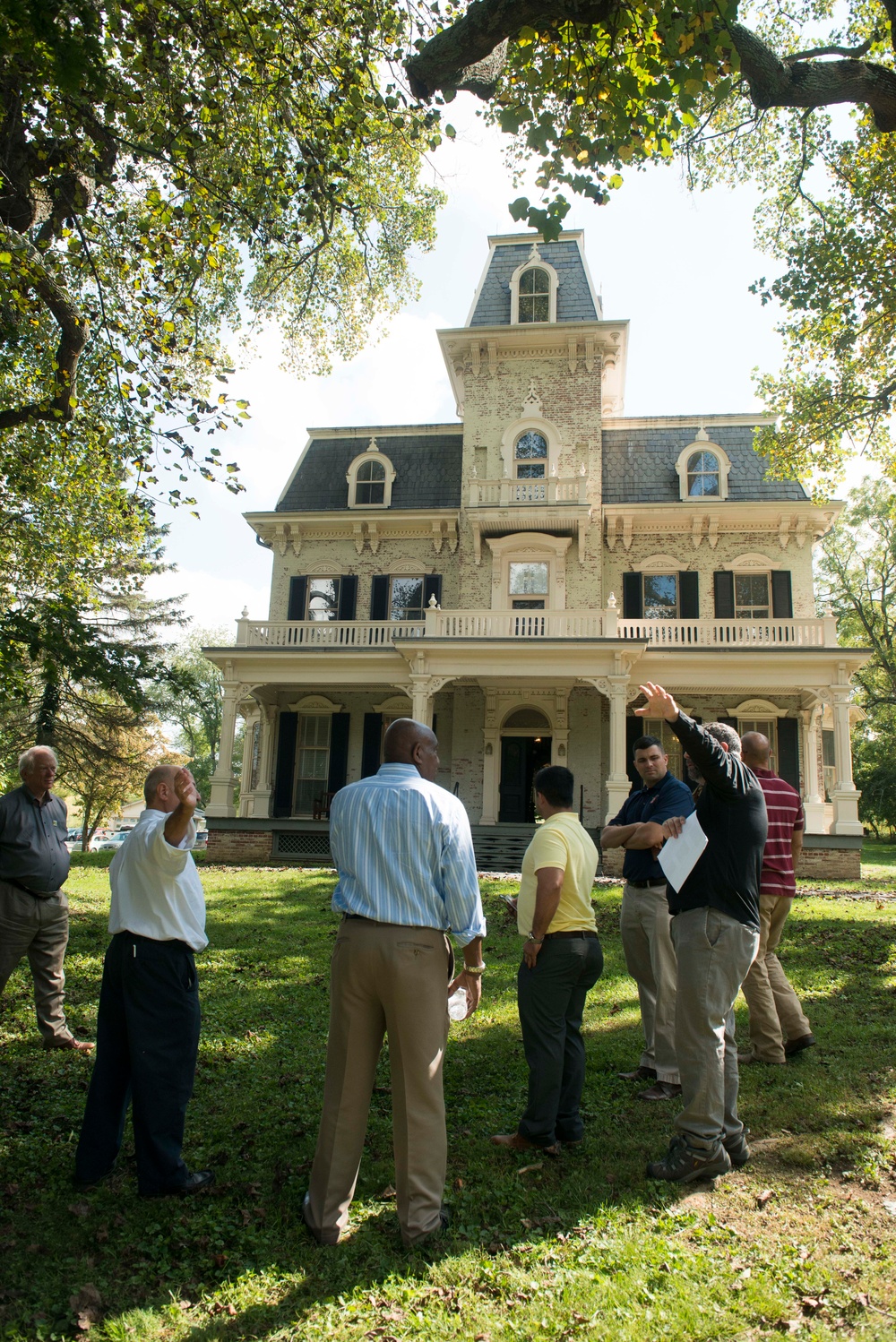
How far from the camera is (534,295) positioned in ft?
70.6

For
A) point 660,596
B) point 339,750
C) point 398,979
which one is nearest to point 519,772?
point 339,750

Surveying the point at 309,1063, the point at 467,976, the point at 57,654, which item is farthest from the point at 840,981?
the point at 57,654

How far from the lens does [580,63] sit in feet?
20.1

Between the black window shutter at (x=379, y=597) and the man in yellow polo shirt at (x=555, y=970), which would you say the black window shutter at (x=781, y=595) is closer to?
the black window shutter at (x=379, y=597)

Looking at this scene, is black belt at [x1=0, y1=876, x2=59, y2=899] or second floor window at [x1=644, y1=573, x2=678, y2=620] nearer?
black belt at [x1=0, y1=876, x2=59, y2=899]

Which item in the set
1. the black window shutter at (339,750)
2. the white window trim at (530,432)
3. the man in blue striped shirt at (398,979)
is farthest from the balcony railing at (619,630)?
the man in blue striped shirt at (398,979)

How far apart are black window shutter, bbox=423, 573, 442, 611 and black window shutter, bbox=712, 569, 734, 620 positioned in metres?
A: 6.72

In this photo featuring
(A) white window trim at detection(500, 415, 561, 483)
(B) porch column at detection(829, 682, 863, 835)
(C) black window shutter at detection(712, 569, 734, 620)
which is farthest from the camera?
(A) white window trim at detection(500, 415, 561, 483)

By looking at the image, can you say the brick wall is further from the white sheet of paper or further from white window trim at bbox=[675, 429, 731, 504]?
the white sheet of paper

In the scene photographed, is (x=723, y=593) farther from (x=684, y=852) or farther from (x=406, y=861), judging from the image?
(x=406, y=861)

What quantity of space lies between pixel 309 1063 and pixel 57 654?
183 inches

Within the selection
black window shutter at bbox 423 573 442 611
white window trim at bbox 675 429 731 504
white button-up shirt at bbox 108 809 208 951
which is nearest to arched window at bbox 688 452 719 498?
white window trim at bbox 675 429 731 504

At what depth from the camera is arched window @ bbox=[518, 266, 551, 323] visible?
21469 millimetres

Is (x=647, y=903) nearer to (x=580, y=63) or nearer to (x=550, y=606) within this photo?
(x=580, y=63)
